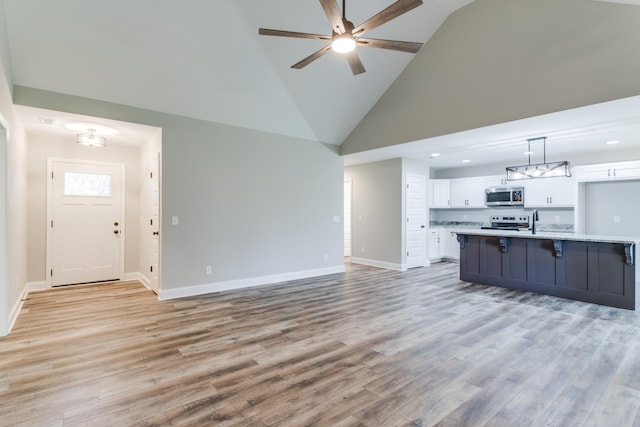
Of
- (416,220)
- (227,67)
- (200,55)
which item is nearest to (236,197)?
(227,67)

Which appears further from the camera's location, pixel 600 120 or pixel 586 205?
pixel 586 205

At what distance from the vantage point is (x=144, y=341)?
311 centimetres

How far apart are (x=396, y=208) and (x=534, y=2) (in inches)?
161

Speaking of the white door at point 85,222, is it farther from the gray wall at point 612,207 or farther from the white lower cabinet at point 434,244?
the gray wall at point 612,207

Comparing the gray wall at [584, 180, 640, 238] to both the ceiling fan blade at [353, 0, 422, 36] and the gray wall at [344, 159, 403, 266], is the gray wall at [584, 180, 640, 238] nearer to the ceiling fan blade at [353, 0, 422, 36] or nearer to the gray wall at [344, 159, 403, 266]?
the gray wall at [344, 159, 403, 266]

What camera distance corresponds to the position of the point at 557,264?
483cm

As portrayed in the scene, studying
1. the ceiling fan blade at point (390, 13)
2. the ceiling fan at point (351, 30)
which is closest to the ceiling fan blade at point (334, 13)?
the ceiling fan at point (351, 30)

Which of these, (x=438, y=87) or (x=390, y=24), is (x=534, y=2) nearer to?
(x=438, y=87)

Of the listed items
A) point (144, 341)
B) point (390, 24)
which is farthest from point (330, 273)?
point (390, 24)

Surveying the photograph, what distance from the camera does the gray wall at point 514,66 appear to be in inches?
130

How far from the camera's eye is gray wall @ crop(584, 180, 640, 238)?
6.17 m

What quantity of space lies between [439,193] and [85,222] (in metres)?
8.04

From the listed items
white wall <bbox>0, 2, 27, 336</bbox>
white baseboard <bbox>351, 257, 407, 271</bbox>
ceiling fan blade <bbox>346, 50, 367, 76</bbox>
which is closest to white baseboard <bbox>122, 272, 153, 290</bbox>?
white wall <bbox>0, 2, 27, 336</bbox>

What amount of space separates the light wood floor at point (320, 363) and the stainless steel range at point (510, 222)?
3255 millimetres
